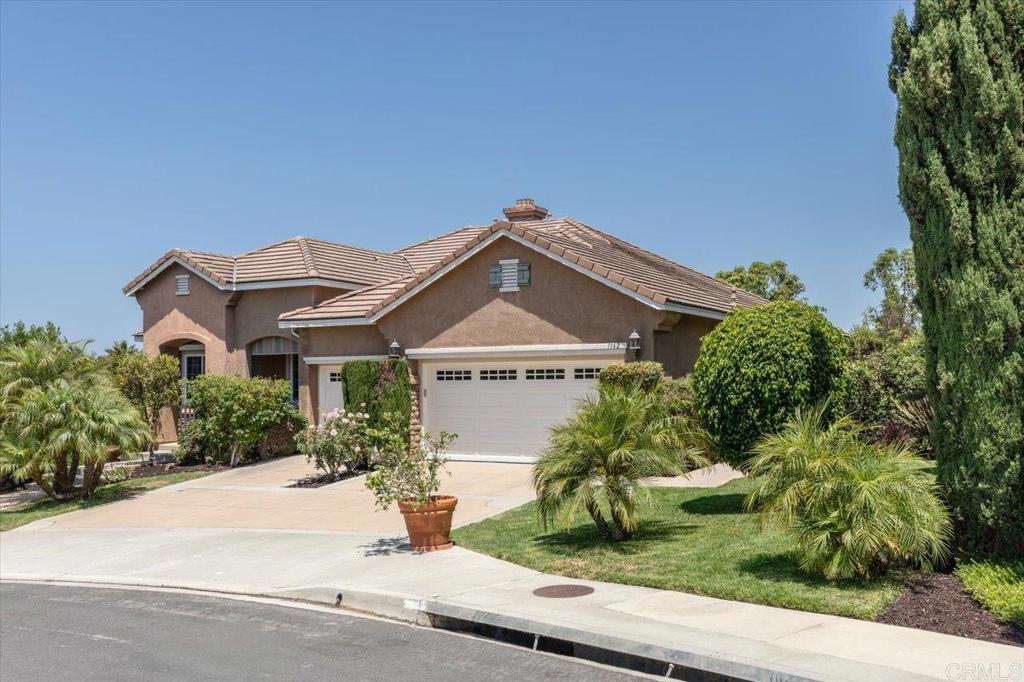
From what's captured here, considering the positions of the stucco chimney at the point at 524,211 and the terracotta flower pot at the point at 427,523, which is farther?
the stucco chimney at the point at 524,211

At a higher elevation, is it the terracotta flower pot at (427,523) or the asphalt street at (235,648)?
the terracotta flower pot at (427,523)

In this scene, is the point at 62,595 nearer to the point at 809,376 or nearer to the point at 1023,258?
the point at 809,376

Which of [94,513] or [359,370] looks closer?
[94,513]

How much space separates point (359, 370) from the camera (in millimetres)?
21891

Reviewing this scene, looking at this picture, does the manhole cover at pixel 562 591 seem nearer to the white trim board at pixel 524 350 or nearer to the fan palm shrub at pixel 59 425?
the white trim board at pixel 524 350

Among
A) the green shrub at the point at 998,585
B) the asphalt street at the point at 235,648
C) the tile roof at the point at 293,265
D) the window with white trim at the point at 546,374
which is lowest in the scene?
the asphalt street at the point at 235,648

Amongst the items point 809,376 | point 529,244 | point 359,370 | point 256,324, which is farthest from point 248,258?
point 809,376

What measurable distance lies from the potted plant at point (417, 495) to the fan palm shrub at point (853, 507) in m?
4.33

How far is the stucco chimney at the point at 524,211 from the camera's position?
28625 millimetres

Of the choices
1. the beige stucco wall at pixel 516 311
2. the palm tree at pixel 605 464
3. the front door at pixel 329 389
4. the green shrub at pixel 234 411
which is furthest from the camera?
the front door at pixel 329 389

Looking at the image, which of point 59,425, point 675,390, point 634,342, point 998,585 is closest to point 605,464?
point 998,585

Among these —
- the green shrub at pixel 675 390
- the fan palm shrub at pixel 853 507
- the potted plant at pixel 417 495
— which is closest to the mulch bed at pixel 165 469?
the green shrub at pixel 675 390

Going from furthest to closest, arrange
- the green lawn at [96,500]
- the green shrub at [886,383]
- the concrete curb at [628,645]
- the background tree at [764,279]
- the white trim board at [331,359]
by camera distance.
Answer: the background tree at [764,279]
the white trim board at [331,359]
the green lawn at [96,500]
the green shrub at [886,383]
the concrete curb at [628,645]

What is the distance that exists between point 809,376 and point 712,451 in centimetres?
165
